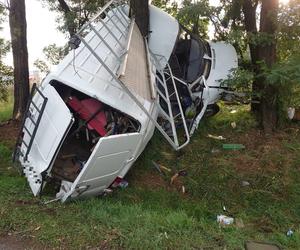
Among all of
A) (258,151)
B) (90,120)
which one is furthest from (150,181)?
(258,151)

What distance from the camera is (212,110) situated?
29.2ft

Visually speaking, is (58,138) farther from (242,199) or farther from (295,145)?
(295,145)

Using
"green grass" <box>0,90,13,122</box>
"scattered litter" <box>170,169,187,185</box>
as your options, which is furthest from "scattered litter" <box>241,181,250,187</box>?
"green grass" <box>0,90,13,122</box>

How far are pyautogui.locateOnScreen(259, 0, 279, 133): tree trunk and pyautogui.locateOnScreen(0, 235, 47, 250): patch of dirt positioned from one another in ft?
18.3

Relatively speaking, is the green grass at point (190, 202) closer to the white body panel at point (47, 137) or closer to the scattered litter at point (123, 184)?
the scattered litter at point (123, 184)

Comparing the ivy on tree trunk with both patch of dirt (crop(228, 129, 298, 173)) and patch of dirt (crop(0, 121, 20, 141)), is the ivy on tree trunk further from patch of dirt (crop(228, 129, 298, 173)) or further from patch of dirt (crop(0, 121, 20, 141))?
patch of dirt (crop(0, 121, 20, 141))

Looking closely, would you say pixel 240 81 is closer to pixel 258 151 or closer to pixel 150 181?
pixel 258 151

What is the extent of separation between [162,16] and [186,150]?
10.6 feet

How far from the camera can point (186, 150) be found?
302 inches

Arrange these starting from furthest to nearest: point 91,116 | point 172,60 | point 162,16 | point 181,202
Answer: point 162,16, point 172,60, point 181,202, point 91,116

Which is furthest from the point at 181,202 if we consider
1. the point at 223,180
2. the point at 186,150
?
the point at 186,150

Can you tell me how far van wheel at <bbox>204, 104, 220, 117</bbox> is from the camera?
28.7ft

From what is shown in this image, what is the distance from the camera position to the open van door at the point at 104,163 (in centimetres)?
486

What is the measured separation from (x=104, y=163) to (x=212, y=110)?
433 centimetres
